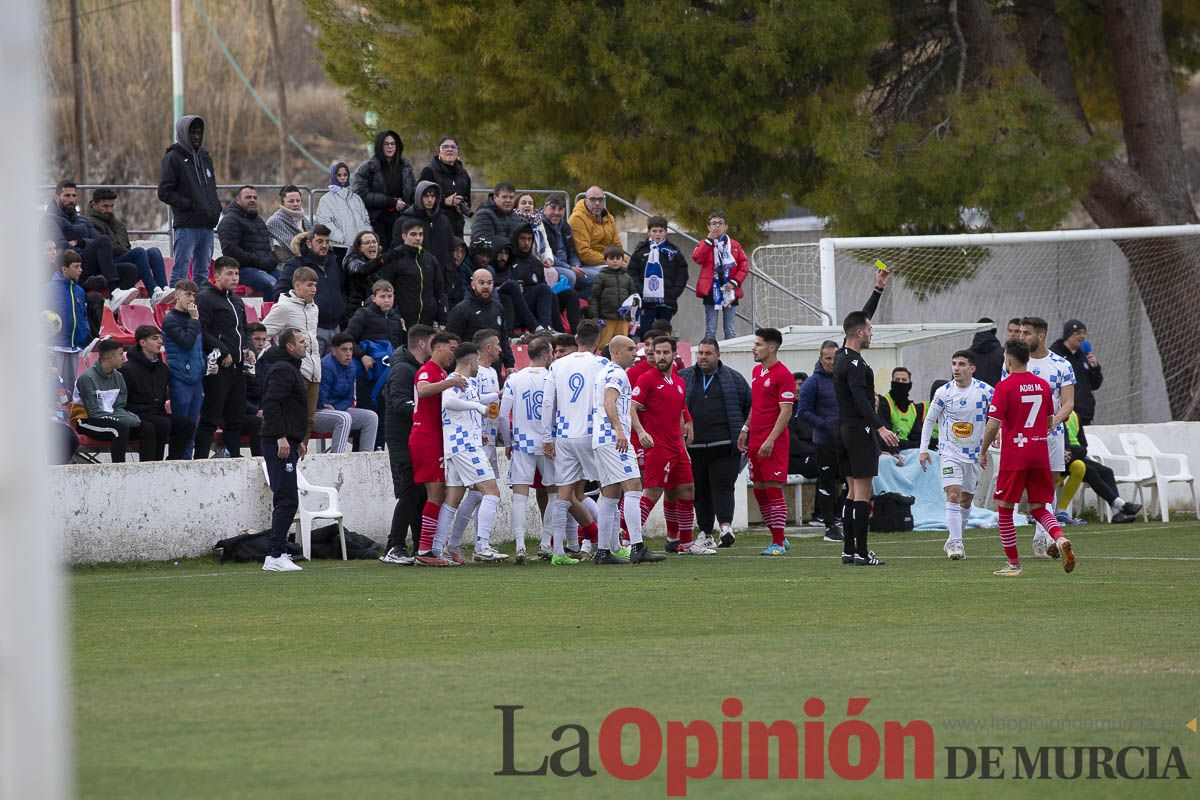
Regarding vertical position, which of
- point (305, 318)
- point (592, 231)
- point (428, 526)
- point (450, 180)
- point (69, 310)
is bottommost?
point (428, 526)

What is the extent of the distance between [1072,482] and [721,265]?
6.63 meters

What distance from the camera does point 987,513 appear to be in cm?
2072

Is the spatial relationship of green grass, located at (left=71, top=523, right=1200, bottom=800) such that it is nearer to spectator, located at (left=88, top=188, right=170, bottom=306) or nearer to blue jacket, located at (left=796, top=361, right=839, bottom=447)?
blue jacket, located at (left=796, top=361, right=839, bottom=447)

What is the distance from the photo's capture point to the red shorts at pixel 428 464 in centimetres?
1491

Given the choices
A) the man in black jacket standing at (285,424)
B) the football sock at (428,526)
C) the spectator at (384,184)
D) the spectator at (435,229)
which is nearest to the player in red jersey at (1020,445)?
the football sock at (428,526)

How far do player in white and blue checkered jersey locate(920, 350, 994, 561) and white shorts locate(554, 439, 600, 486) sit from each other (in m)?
3.26

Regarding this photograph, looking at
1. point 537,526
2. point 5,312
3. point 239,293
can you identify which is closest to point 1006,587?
point 537,526

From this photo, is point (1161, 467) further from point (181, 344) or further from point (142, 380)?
point (142, 380)

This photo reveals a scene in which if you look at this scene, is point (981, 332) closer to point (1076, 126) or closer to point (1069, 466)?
point (1069, 466)

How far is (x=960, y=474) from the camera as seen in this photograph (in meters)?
15.9

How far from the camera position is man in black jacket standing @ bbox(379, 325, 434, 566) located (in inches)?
604

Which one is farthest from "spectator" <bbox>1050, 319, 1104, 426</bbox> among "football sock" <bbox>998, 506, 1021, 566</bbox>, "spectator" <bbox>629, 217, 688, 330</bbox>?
"football sock" <bbox>998, 506, 1021, 566</bbox>

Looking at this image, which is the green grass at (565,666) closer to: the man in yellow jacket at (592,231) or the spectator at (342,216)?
the spectator at (342,216)

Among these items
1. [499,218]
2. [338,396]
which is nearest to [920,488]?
[499,218]
